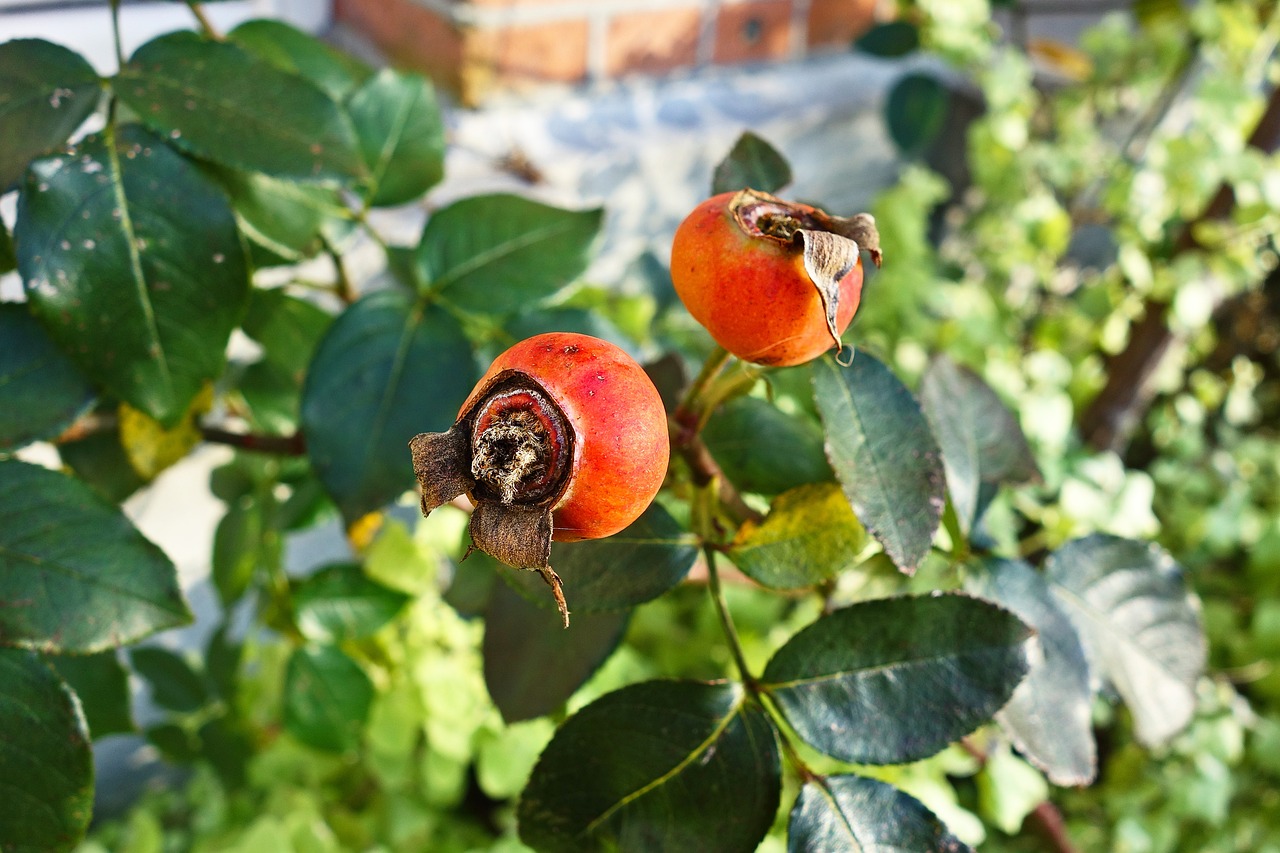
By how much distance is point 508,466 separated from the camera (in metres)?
0.28

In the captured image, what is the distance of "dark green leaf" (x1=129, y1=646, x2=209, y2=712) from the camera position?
2.95 ft

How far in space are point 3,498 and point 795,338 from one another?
1.26ft

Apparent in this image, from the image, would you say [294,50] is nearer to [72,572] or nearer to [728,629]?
[72,572]

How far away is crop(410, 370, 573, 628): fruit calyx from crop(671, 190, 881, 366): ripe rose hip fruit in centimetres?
9

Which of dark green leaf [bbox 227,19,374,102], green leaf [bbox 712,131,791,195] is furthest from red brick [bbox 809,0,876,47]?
green leaf [bbox 712,131,791,195]

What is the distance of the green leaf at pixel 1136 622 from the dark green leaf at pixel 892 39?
4.07 ft

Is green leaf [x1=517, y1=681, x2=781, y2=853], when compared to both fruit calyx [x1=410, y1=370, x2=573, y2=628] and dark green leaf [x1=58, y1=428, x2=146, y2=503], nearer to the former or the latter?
→ fruit calyx [x1=410, y1=370, x2=573, y2=628]

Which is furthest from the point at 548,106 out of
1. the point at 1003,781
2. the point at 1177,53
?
the point at 1003,781

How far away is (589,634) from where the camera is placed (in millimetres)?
472

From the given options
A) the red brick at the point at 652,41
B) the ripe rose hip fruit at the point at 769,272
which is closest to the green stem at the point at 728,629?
the ripe rose hip fruit at the point at 769,272

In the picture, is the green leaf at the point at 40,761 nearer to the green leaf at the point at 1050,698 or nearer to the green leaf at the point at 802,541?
the green leaf at the point at 802,541

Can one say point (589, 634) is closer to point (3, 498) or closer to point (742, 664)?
point (742, 664)

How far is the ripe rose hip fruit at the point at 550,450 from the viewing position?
0.27 metres

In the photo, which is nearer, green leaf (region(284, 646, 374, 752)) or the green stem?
the green stem
